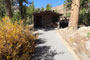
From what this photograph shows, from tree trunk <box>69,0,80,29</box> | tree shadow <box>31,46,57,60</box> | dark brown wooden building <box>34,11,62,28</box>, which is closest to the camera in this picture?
tree shadow <box>31,46,57,60</box>

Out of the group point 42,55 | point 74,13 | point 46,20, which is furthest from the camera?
point 46,20

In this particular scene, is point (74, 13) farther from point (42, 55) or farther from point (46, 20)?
point (46, 20)

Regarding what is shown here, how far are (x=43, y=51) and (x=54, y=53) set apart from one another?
2.83 ft

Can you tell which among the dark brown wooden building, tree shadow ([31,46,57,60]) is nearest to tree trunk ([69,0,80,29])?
tree shadow ([31,46,57,60])

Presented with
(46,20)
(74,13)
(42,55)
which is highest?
(74,13)

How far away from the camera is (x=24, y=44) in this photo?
4754 millimetres

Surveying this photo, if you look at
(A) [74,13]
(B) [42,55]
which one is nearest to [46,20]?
(A) [74,13]

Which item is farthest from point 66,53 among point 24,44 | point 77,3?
point 77,3

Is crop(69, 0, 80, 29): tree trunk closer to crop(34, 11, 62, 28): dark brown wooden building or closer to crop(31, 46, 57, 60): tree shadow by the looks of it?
crop(31, 46, 57, 60): tree shadow

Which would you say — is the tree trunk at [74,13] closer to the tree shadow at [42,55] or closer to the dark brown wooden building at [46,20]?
the tree shadow at [42,55]

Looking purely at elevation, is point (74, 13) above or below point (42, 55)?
above

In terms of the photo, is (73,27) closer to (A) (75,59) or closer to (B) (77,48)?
(B) (77,48)

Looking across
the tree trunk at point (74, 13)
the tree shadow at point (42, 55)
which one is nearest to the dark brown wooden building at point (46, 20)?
the tree trunk at point (74, 13)

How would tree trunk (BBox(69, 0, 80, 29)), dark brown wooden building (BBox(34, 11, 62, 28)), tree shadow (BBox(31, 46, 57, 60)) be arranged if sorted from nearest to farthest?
tree shadow (BBox(31, 46, 57, 60)) → tree trunk (BBox(69, 0, 80, 29)) → dark brown wooden building (BBox(34, 11, 62, 28))
